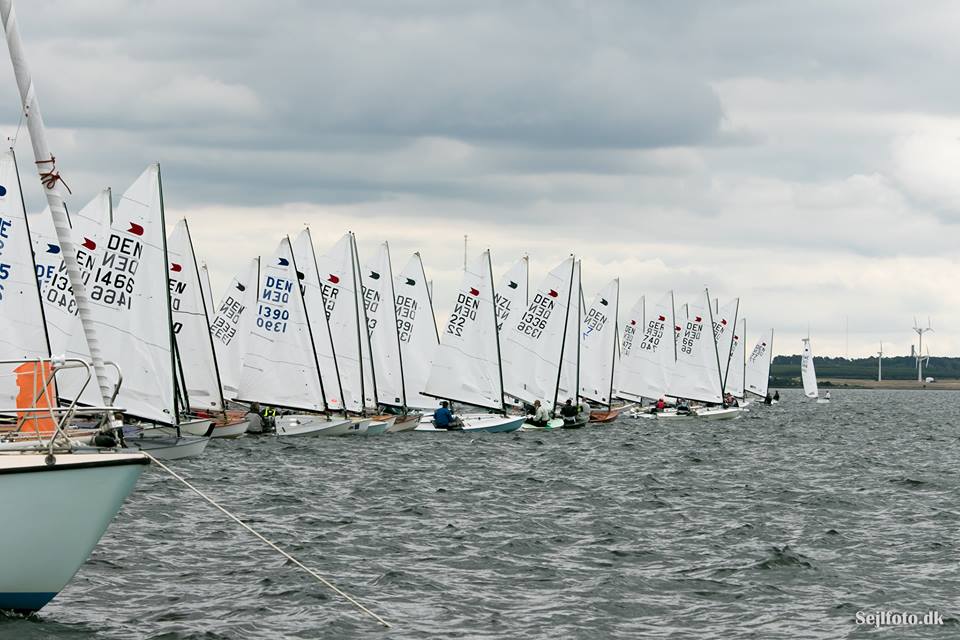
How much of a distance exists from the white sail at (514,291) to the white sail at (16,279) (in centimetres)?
2917

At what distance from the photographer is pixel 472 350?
57.9 meters

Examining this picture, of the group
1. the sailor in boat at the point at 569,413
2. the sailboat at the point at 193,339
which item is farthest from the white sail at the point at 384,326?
the sailboat at the point at 193,339

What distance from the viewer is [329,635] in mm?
15516

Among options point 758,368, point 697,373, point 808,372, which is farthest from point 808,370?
point 697,373

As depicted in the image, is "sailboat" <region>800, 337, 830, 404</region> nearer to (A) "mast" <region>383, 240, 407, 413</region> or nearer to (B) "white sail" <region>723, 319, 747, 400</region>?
(B) "white sail" <region>723, 319, 747, 400</region>

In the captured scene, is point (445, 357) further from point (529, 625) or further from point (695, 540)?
point (529, 625)

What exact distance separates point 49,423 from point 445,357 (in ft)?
128

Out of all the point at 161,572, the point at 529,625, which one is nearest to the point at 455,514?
the point at 161,572

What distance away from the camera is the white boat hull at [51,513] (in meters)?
14.1

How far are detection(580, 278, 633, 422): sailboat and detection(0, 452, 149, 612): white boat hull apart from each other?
5609cm

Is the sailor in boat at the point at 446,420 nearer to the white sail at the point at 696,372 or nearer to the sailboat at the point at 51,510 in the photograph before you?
the white sail at the point at 696,372

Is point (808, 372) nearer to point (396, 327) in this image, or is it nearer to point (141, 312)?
point (396, 327)

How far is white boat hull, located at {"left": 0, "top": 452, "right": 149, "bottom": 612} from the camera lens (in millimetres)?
14141

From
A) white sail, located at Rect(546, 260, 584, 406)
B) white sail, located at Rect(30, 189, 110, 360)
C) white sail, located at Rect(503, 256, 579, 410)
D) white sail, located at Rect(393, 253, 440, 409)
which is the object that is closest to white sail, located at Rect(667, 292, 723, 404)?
white sail, located at Rect(546, 260, 584, 406)
